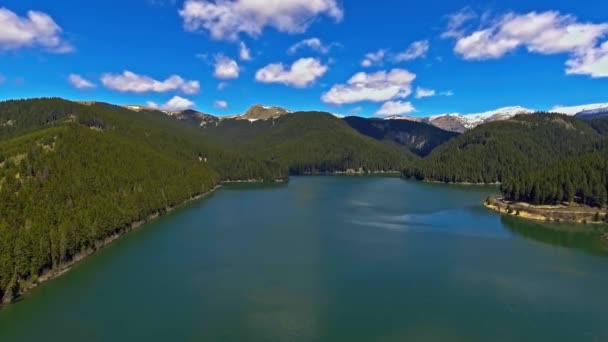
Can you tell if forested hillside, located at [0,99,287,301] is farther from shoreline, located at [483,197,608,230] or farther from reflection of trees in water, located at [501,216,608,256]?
shoreline, located at [483,197,608,230]

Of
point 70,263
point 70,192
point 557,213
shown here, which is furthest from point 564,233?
point 70,192

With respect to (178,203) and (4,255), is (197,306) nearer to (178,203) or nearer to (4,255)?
(4,255)

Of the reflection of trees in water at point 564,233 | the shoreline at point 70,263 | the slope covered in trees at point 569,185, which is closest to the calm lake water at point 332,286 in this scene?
the reflection of trees in water at point 564,233

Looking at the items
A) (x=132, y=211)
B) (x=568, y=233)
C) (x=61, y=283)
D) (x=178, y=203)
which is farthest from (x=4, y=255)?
(x=568, y=233)

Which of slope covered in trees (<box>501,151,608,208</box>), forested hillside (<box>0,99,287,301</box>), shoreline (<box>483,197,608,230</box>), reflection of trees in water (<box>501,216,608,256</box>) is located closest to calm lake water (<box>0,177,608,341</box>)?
reflection of trees in water (<box>501,216,608,256</box>)

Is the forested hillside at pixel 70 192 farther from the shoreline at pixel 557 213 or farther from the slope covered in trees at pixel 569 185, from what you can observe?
the slope covered in trees at pixel 569 185
